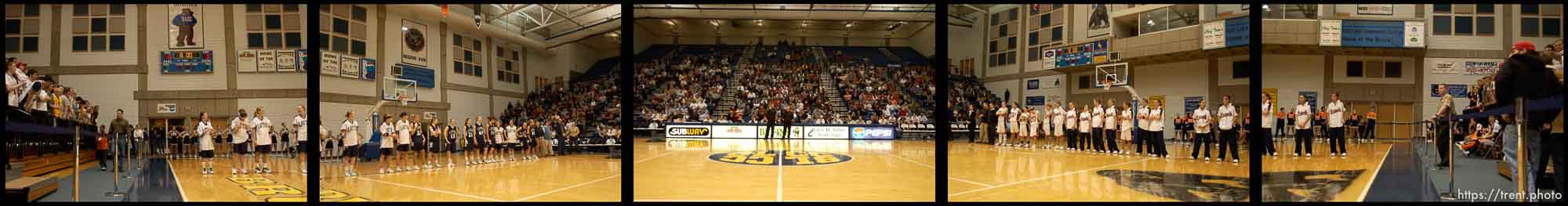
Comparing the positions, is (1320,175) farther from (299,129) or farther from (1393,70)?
(1393,70)

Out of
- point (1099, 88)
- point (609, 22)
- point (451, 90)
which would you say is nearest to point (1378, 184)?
point (1099, 88)

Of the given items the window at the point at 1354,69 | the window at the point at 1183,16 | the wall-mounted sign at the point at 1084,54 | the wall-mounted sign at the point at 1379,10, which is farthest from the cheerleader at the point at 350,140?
the window at the point at 1354,69

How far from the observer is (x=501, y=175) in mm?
8219

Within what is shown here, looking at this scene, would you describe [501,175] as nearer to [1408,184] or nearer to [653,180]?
[653,180]

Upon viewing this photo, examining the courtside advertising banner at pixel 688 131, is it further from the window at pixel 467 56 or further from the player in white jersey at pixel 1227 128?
the player in white jersey at pixel 1227 128

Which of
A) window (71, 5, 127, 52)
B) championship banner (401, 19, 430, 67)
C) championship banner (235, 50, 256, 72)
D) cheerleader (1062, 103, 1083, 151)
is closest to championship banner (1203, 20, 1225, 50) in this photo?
cheerleader (1062, 103, 1083, 151)

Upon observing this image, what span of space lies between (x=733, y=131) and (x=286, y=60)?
10.5 meters

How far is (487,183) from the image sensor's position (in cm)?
726

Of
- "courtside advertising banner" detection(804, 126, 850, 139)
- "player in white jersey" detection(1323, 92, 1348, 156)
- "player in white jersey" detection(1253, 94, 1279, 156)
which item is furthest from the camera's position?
"courtside advertising banner" detection(804, 126, 850, 139)

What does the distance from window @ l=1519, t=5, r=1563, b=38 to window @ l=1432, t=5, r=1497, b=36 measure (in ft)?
1.59

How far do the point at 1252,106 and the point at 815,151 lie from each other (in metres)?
9.15

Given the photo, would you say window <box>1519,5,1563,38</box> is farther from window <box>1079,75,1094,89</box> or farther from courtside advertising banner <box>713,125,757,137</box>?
courtside advertising banner <box>713,125,757,137</box>

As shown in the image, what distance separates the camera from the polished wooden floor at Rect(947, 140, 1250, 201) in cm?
558

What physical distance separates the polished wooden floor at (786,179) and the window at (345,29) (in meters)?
9.80
